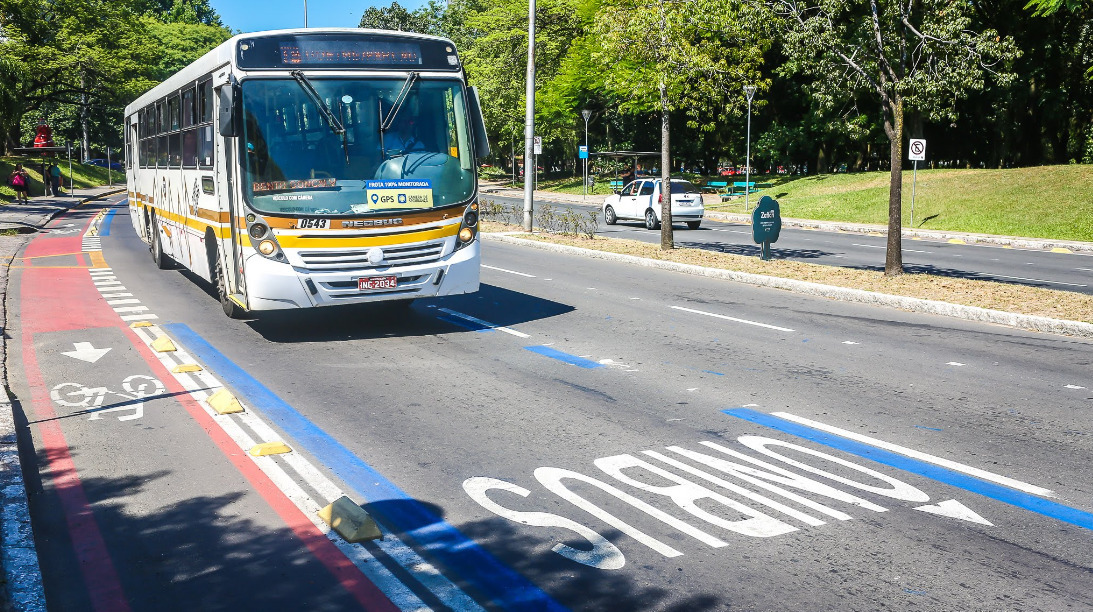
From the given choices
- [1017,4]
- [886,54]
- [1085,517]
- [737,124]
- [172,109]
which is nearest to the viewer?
[1085,517]

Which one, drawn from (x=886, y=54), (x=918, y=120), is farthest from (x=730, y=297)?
(x=918, y=120)

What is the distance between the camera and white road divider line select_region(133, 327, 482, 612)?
15.3ft

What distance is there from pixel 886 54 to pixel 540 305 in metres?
7.66

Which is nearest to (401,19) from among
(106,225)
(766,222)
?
(106,225)

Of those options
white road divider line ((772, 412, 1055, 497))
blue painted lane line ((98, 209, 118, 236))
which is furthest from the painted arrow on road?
blue painted lane line ((98, 209, 118, 236))

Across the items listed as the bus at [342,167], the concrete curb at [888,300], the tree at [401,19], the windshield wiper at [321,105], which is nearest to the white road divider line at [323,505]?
the bus at [342,167]

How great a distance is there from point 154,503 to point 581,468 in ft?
8.85

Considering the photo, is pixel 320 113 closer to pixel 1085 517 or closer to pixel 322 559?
pixel 322 559

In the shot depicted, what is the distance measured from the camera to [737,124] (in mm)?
61531

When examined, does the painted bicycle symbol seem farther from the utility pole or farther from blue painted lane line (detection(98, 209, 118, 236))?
blue painted lane line (detection(98, 209, 118, 236))

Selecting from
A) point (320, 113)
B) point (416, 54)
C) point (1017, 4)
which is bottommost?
point (320, 113)

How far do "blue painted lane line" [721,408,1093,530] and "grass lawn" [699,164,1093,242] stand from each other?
80.3 ft

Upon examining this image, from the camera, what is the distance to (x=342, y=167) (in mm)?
11211

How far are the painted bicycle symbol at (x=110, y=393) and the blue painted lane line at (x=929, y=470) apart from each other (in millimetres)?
5052
